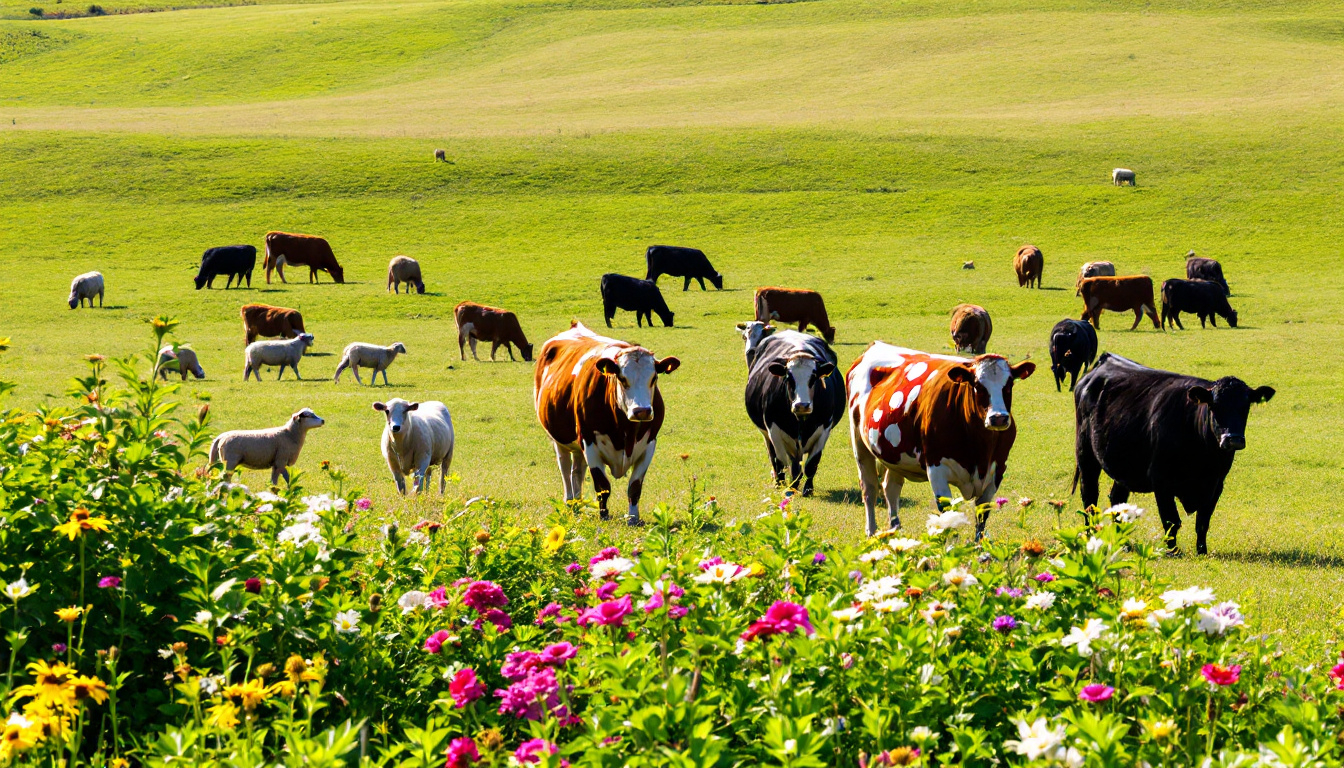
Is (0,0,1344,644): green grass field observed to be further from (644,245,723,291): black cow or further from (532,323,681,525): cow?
(644,245,723,291): black cow

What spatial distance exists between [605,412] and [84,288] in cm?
2957

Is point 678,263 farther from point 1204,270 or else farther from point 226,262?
point 1204,270

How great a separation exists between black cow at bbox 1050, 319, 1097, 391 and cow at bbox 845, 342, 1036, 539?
46.3ft

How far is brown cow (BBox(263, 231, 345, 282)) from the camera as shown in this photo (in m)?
41.2

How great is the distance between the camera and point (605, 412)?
11.2 m

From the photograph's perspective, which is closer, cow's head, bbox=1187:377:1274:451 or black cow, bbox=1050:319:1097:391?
cow's head, bbox=1187:377:1274:451

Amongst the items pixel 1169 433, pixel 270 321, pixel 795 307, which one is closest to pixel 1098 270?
pixel 795 307

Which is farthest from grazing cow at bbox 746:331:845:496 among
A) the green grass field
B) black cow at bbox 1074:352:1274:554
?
black cow at bbox 1074:352:1274:554

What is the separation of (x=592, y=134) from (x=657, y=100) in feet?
55.7

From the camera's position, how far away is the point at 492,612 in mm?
4270

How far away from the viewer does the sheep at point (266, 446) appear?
13141 millimetres

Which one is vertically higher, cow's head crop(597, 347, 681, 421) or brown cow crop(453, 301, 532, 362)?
cow's head crop(597, 347, 681, 421)

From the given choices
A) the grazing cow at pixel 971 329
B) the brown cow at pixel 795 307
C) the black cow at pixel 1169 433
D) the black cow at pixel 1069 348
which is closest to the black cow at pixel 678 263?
the brown cow at pixel 795 307

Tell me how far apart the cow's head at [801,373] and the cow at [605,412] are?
158 centimetres
